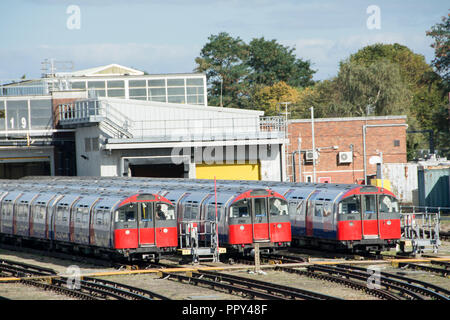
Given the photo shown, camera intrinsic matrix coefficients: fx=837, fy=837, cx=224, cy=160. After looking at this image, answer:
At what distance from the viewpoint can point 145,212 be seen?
30.4m

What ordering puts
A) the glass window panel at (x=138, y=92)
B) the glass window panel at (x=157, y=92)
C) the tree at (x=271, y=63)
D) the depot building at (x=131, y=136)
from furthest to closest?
the tree at (x=271, y=63) < the glass window panel at (x=157, y=92) < the glass window panel at (x=138, y=92) < the depot building at (x=131, y=136)

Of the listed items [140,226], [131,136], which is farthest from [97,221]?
[131,136]

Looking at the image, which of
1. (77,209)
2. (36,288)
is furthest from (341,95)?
A: (36,288)

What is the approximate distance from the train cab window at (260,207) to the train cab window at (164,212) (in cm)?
315

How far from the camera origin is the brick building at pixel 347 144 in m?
62.0

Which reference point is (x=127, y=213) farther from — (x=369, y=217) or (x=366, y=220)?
(x=369, y=217)

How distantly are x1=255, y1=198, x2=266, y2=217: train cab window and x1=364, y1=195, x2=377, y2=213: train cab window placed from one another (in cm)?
390

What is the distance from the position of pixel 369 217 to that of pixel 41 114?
35.3m

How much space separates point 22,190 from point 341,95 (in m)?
55.2

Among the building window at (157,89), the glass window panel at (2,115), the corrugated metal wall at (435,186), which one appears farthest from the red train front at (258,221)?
the building window at (157,89)

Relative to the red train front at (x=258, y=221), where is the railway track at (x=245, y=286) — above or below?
below

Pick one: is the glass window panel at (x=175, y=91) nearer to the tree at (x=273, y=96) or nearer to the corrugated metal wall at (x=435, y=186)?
the corrugated metal wall at (x=435, y=186)

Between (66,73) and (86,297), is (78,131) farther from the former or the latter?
(86,297)

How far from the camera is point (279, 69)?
12694 centimetres
